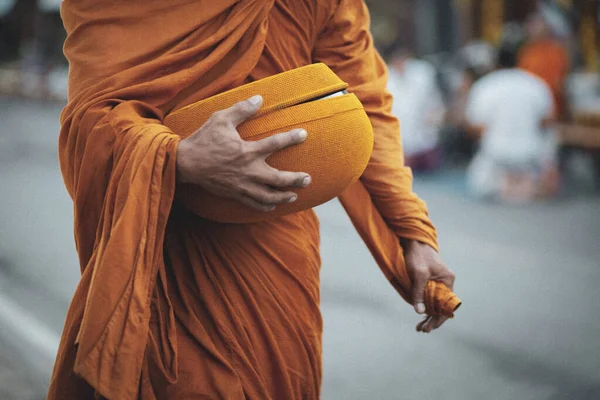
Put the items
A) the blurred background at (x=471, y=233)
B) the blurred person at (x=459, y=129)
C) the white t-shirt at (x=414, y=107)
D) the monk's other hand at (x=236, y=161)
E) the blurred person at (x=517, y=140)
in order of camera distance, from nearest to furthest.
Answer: the monk's other hand at (x=236, y=161) < the blurred background at (x=471, y=233) < the blurred person at (x=517, y=140) < the white t-shirt at (x=414, y=107) < the blurred person at (x=459, y=129)

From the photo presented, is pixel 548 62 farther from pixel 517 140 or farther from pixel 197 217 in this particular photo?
pixel 197 217

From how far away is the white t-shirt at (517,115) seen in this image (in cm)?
806

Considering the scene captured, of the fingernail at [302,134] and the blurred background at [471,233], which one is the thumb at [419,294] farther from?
the blurred background at [471,233]

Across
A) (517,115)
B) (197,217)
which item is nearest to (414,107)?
(517,115)

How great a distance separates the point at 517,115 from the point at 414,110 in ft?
6.05

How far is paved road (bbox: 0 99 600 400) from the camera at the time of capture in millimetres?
3684

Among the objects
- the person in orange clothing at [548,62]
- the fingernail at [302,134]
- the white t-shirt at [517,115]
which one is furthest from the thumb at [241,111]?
the person in orange clothing at [548,62]

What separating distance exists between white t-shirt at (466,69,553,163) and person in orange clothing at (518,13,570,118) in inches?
32.1

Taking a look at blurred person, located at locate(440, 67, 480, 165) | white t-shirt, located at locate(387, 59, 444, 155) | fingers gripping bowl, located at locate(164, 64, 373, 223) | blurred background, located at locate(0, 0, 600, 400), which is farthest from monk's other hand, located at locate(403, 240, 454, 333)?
blurred person, located at locate(440, 67, 480, 165)

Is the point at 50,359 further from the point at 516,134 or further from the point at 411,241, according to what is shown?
the point at 516,134

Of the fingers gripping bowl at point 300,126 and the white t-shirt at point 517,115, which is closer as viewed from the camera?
the fingers gripping bowl at point 300,126

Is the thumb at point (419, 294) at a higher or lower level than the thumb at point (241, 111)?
lower

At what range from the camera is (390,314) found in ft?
15.1

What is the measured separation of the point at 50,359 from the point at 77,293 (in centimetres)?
240
